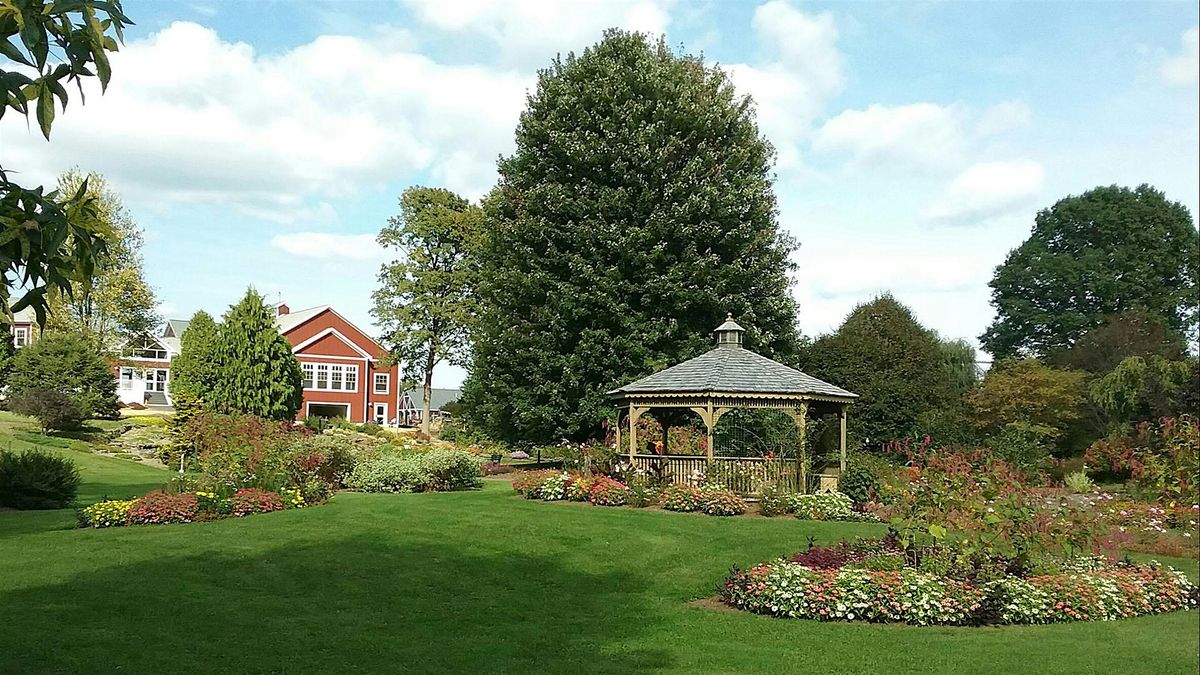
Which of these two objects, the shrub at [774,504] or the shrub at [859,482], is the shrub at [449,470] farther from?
the shrub at [859,482]

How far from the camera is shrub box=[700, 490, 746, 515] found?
55.5 feet

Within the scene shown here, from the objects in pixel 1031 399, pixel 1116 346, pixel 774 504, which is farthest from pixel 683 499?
pixel 1116 346

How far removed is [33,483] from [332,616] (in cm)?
1015

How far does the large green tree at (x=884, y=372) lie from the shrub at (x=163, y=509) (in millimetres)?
20013

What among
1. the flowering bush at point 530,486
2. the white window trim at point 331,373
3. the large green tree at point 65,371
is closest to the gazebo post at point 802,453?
the flowering bush at point 530,486

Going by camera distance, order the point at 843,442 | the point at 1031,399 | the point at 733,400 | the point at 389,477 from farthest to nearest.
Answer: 1. the point at 1031,399
2. the point at 389,477
3. the point at 843,442
4. the point at 733,400

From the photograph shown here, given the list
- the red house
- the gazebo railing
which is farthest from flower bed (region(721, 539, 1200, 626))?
the red house

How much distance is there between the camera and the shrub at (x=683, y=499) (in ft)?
56.6

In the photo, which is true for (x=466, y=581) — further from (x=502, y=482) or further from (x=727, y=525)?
(x=502, y=482)

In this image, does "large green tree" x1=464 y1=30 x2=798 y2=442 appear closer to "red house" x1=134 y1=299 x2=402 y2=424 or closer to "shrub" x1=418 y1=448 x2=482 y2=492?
"shrub" x1=418 y1=448 x2=482 y2=492

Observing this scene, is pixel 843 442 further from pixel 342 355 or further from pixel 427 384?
pixel 342 355

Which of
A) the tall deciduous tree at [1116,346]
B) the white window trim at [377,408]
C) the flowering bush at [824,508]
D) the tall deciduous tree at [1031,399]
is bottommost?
the flowering bush at [824,508]

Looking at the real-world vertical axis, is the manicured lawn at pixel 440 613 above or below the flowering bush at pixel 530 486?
below

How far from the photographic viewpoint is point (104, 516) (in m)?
13.8
